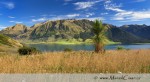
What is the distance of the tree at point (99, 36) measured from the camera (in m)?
23.3

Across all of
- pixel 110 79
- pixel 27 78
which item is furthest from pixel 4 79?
pixel 110 79

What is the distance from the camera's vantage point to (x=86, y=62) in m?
10.3

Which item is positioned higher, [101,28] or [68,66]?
[101,28]

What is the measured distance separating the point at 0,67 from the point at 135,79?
5899mm

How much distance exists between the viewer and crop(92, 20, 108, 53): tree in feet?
76.6

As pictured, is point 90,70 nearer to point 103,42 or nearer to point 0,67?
point 0,67

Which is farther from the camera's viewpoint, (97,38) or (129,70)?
(97,38)

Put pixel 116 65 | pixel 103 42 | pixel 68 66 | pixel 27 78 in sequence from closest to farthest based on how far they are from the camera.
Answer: pixel 27 78
pixel 116 65
pixel 68 66
pixel 103 42

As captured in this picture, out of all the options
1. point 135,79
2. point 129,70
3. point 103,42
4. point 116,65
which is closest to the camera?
point 135,79

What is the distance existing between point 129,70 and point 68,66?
2.53 metres

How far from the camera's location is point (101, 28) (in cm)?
2417

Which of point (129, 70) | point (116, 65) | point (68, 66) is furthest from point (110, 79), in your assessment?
point (68, 66)

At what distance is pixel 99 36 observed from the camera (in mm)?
23641

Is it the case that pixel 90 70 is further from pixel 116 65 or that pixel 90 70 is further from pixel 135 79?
pixel 135 79
